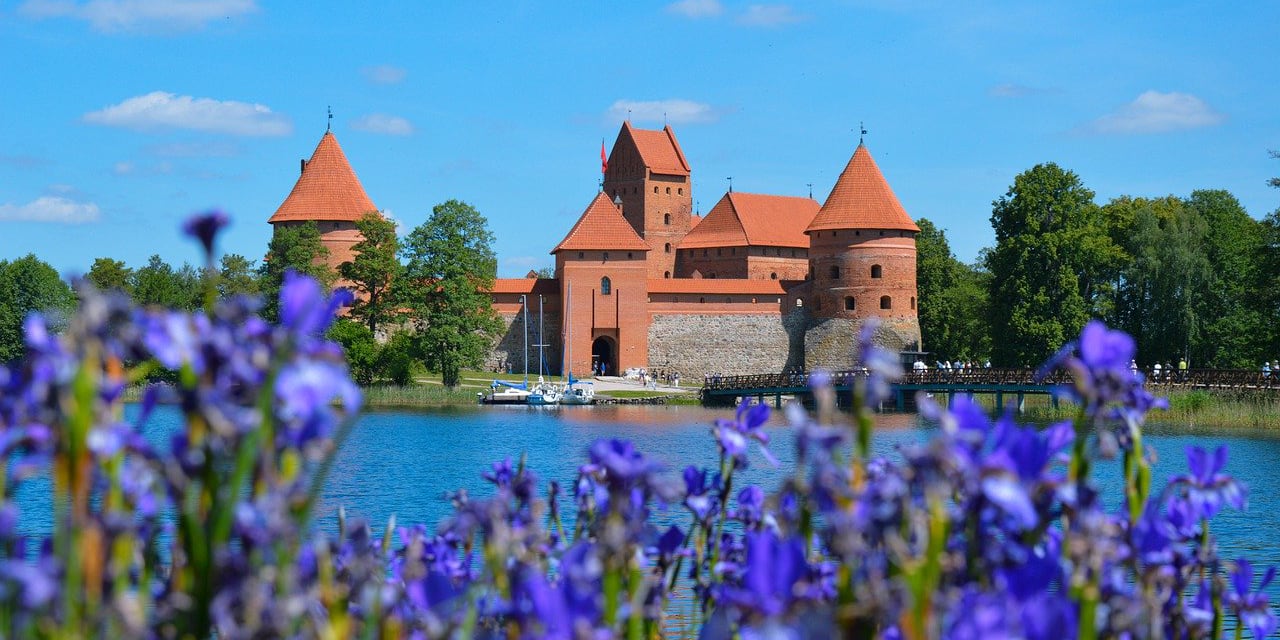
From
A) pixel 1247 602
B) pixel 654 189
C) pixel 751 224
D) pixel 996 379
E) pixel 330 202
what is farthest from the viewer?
pixel 654 189

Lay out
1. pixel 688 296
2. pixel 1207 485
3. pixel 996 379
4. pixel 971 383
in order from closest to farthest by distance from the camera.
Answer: pixel 1207 485 → pixel 996 379 → pixel 971 383 → pixel 688 296

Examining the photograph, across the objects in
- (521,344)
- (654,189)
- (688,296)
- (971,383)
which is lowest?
(971,383)

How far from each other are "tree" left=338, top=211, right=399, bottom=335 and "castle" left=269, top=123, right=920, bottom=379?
14.7 feet

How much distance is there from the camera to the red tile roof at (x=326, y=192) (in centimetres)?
5050

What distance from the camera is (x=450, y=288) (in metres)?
44.5

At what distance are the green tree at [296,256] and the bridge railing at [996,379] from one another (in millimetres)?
12453

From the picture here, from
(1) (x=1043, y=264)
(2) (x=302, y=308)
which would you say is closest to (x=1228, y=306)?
(1) (x=1043, y=264)

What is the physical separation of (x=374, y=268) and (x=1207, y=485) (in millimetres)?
43831

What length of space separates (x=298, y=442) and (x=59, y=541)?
27 centimetres

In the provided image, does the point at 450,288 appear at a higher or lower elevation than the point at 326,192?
lower

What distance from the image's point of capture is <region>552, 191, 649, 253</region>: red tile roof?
5100 cm

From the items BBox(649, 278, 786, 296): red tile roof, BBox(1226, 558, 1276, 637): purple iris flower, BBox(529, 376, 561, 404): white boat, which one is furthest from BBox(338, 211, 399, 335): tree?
BBox(1226, 558, 1276, 637): purple iris flower

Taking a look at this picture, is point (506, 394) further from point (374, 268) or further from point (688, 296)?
point (688, 296)

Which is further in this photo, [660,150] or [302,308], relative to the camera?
[660,150]
